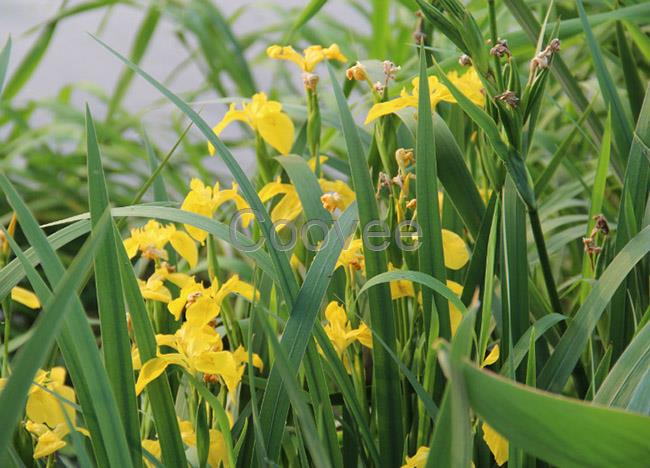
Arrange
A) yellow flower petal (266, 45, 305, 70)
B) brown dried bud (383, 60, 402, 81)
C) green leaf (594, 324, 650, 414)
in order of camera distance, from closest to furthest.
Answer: green leaf (594, 324, 650, 414) → brown dried bud (383, 60, 402, 81) → yellow flower petal (266, 45, 305, 70)

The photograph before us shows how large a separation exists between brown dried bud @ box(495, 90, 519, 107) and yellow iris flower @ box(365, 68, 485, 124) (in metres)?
0.04

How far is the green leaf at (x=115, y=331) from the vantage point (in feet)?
1.32

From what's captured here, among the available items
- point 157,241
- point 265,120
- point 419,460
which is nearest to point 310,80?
point 265,120

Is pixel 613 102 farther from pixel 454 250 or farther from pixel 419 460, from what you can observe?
pixel 419 460

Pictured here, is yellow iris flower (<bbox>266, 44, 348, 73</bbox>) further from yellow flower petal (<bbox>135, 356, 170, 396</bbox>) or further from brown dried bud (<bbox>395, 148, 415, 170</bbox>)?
yellow flower petal (<bbox>135, 356, 170, 396</bbox>)

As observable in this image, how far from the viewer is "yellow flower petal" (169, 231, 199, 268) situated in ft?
1.80

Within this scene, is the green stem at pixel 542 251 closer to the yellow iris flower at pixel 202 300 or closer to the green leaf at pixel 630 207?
the green leaf at pixel 630 207

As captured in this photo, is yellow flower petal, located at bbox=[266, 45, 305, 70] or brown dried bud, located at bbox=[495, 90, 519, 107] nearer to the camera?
brown dried bud, located at bbox=[495, 90, 519, 107]

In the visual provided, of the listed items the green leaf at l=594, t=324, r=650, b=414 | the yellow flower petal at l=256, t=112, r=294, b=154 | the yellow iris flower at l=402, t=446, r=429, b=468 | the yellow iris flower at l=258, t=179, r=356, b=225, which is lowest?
the yellow iris flower at l=402, t=446, r=429, b=468

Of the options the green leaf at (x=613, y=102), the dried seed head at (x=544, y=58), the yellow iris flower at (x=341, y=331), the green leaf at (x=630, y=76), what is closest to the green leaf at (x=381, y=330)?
the yellow iris flower at (x=341, y=331)

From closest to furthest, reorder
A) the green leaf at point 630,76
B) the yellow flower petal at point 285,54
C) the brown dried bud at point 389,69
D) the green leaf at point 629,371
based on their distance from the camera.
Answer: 1. the green leaf at point 629,371
2. the brown dried bud at point 389,69
3. the yellow flower petal at point 285,54
4. the green leaf at point 630,76

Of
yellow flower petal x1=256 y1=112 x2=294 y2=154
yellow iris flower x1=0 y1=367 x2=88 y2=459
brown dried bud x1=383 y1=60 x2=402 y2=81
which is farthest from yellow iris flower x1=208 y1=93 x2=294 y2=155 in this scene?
yellow iris flower x1=0 y1=367 x2=88 y2=459

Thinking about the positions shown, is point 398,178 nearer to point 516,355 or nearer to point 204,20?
point 516,355

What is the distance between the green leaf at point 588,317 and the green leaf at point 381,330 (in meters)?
0.09
